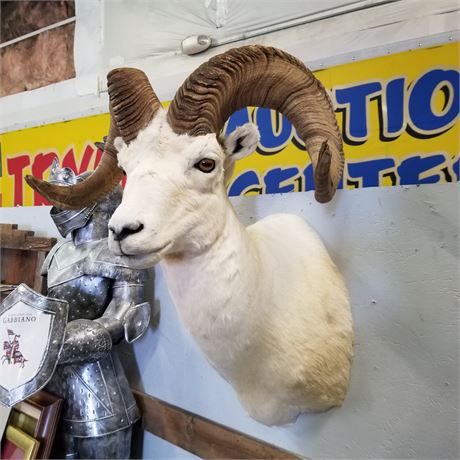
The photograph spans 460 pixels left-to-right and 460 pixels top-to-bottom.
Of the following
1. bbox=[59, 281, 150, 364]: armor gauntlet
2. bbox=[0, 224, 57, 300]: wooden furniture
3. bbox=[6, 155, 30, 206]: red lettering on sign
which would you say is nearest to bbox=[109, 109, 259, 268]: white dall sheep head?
bbox=[59, 281, 150, 364]: armor gauntlet

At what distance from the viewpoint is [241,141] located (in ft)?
3.01

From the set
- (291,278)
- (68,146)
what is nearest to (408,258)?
(291,278)

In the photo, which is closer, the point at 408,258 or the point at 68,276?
the point at 408,258

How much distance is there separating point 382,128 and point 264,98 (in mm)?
381

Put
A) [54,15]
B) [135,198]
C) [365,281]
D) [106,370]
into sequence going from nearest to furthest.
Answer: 1. [135,198]
2. [365,281]
3. [106,370]
4. [54,15]

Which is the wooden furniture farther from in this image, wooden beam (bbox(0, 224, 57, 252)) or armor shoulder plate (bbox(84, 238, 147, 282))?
armor shoulder plate (bbox(84, 238, 147, 282))

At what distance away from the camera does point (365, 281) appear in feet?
3.48

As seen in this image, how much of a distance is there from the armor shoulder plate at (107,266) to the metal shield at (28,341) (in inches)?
6.9

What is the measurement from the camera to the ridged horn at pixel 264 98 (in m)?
0.80

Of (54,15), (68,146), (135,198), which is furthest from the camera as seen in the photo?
(54,15)

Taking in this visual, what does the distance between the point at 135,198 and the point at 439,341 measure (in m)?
0.76

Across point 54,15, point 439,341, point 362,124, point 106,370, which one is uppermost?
point 54,15

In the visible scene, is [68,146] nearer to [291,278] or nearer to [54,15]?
[54,15]

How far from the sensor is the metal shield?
131 centimetres
